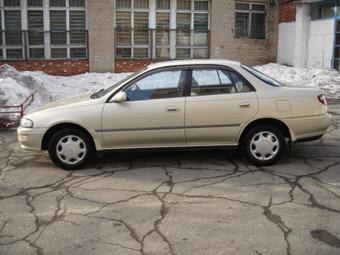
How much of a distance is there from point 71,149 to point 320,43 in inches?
646

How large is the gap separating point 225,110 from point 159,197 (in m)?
1.78

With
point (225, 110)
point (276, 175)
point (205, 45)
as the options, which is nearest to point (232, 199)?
point (276, 175)

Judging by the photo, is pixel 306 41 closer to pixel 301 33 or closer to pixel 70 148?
pixel 301 33

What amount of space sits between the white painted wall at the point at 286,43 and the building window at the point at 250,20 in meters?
0.82

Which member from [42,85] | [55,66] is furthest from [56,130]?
[55,66]

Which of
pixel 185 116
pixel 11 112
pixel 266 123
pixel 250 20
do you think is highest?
pixel 250 20

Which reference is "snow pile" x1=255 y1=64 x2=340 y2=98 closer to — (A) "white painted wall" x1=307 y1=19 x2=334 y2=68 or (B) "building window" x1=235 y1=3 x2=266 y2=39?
(A) "white painted wall" x1=307 y1=19 x2=334 y2=68

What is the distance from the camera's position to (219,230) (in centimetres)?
488

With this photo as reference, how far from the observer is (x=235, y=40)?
2195 cm

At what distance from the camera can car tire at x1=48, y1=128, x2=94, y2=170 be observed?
707 cm

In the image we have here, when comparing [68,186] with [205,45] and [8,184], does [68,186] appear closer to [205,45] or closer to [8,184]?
[8,184]

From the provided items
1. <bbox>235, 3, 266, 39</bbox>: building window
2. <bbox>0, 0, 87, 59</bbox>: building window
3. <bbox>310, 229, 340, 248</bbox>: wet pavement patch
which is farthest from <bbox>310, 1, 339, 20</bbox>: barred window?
<bbox>310, 229, 340, 248</bbox>: wet pavement patch

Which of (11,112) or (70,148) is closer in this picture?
(70,148)

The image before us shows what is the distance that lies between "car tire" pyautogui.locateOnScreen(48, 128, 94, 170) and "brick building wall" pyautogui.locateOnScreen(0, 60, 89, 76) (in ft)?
44.0
